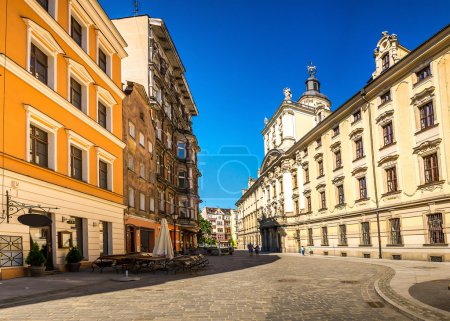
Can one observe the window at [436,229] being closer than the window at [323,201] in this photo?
Yes

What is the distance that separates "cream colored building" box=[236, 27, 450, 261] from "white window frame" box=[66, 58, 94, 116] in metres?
20.8

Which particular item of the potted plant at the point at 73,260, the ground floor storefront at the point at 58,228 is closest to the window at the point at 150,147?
the ground floor storefront at the point at 58,228

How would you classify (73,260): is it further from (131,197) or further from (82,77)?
(131,197)

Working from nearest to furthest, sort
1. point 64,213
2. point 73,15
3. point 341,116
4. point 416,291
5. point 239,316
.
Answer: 1. point 239,316
2. point 416,291
3. point 64,213
4. point 73,15
5. point 341,116

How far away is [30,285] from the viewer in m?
13.4

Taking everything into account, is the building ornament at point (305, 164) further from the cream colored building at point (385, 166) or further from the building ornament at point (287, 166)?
the building ornament at point (287, 166)

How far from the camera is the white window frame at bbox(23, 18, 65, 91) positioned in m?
17.1

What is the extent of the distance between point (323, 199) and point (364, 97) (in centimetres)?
1382

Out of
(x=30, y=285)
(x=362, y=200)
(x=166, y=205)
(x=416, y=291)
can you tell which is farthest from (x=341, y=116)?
(x=30, y=285)

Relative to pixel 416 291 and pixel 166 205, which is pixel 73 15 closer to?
pixel 416 291

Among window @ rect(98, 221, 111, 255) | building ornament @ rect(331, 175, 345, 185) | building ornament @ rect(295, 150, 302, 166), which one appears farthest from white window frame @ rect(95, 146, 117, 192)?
building ornament @ rect(295, 150, 302, 166)

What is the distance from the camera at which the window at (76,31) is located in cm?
2200

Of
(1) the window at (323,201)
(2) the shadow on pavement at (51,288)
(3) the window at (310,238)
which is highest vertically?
(1) the window at (323,201)

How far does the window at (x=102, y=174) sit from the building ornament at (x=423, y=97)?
20.8 m
